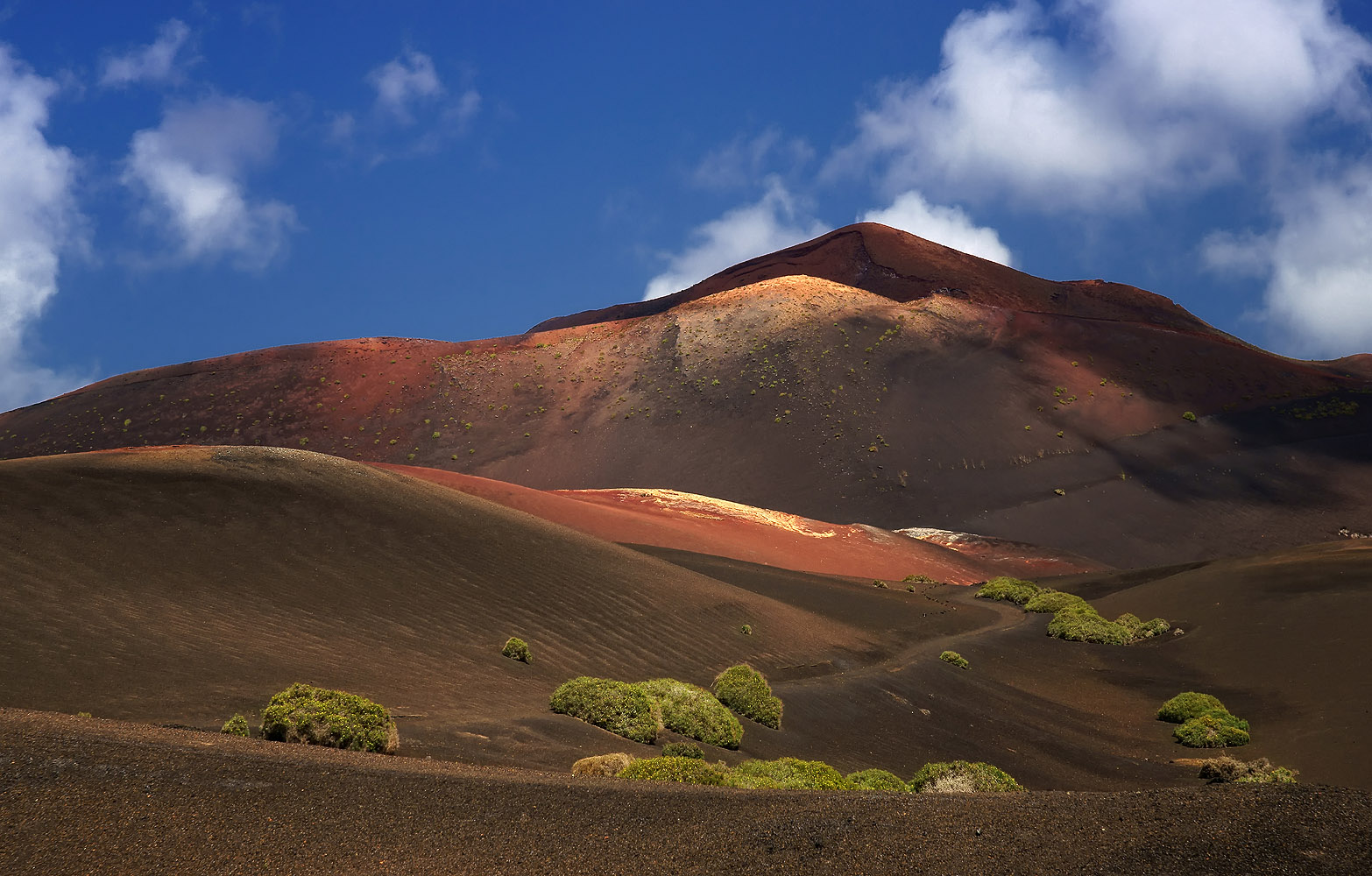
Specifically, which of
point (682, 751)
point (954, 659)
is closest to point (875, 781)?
point (682, 751)

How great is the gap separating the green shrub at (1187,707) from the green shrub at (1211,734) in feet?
3.12

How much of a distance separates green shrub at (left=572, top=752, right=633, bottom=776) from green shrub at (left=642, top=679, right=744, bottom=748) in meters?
3.47

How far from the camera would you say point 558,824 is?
6480 mm

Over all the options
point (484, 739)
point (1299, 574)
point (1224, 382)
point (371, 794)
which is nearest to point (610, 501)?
point (1299, 574)

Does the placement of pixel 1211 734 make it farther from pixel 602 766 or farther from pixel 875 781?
pixel 602 766

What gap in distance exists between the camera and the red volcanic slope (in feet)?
125

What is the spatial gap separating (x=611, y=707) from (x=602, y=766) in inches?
119

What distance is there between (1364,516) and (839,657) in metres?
42.6

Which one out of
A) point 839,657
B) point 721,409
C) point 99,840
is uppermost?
point 721,409

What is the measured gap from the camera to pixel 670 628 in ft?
63.3

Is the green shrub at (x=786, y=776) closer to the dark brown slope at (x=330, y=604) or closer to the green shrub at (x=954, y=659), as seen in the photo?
the dark brown slope at (x=330, y=604)

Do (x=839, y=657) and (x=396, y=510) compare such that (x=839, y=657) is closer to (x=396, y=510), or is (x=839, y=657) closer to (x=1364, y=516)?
(x=396, y=510)

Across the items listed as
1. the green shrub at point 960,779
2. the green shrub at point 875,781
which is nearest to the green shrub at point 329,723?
the green shrub at point 875,781

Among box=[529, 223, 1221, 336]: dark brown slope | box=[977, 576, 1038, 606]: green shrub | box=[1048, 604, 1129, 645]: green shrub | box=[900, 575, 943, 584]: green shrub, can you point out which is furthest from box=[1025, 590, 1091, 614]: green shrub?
box=[529, 223, 1221, 336]: dark brown slope
